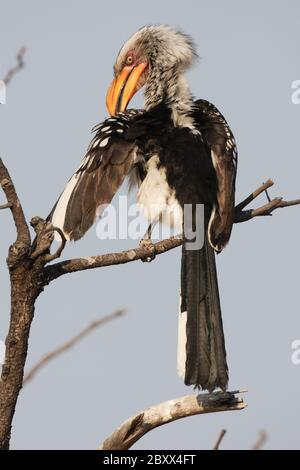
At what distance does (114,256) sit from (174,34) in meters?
2.54

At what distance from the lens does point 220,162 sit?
4555 mm

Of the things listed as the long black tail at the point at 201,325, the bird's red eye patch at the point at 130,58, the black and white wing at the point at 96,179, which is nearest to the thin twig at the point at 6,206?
the black and white wing at the point at 96,179

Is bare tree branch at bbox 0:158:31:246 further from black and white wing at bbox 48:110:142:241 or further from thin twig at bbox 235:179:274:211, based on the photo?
thin twig at bbox 235:179:274:211

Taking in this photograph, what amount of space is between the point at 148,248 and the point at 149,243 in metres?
0.26

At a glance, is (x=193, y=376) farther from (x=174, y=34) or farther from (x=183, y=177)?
(x=174, y=34)

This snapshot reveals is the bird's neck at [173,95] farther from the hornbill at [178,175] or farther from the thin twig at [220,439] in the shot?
A: the thin twig at [220,439]

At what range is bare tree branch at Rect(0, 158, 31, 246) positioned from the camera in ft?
10.2

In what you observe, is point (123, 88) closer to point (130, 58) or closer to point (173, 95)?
point (130, 58)

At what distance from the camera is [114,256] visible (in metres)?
Answer: 3.48

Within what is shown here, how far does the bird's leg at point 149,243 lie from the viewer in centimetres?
401

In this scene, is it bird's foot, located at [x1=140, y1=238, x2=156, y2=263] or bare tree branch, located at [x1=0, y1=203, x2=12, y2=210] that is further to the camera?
bird's foot, located at [x1=140, y1=238, x2=156, y2=263]

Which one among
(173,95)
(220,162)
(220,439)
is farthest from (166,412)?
(173,95)

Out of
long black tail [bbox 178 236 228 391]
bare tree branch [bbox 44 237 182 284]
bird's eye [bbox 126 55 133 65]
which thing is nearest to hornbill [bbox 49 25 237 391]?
long black tail [bbox 178 236 228 391]
